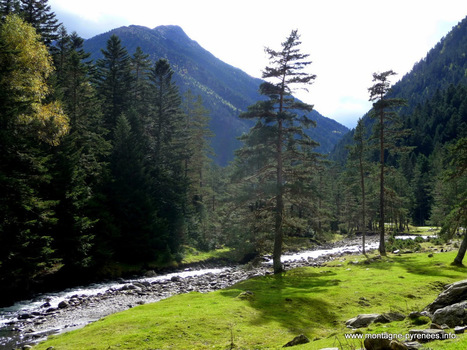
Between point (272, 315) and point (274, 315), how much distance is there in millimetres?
97

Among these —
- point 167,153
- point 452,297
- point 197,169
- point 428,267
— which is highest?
point 167,153

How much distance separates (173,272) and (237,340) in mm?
29324

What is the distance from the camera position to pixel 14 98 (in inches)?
909

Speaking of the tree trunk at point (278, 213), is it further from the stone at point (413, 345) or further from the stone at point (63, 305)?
the stone at point (413, 345)

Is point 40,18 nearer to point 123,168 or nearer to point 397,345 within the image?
point 123,168

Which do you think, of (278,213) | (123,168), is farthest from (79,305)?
(123,168)

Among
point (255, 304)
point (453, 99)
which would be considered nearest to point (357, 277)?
point (255, 304)

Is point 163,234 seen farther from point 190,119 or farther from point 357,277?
point 190,119

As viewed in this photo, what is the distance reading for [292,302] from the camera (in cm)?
1678

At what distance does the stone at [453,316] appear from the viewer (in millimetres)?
9500

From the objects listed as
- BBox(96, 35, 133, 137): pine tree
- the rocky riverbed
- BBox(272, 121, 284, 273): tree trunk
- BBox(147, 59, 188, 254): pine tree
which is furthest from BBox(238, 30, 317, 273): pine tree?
BBox(96, 35, 133, 137): pine tree

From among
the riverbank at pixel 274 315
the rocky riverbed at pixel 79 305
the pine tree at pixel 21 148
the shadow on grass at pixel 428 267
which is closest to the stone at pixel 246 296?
the riverbank at pixel 274 315

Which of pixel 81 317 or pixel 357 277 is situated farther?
pixel 357 277

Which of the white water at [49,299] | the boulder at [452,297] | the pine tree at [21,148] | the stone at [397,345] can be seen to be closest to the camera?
the stone at [397,345]
